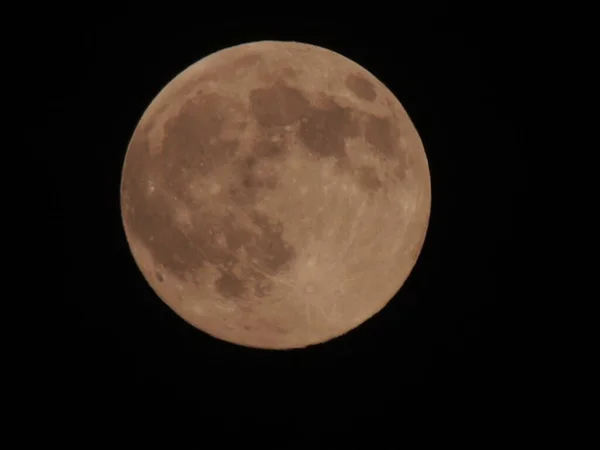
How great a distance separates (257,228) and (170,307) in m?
1.34

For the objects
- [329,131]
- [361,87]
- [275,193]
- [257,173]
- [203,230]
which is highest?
[361,87]

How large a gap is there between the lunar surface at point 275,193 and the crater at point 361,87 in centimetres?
1

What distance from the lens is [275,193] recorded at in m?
4.19

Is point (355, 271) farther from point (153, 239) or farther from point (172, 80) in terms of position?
point (172, 80)

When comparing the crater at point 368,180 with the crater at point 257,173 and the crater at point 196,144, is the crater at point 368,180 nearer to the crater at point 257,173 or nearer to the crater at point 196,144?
the crater at point 257,173

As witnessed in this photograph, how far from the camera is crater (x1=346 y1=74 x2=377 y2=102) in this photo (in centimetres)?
460

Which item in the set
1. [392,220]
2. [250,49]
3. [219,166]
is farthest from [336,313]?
[250,49]

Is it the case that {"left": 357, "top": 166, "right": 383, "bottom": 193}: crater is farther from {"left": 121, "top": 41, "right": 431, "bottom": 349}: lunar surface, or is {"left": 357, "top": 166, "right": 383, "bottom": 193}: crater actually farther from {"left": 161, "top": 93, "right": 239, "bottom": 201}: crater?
{"left": 161, "top": 93, "right": 239, "bottom": 201}: crater

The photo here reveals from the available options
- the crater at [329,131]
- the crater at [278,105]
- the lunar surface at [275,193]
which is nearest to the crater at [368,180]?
the lunar surface at [275,193]

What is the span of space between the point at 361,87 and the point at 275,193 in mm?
1080

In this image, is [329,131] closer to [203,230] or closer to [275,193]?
[275,193]

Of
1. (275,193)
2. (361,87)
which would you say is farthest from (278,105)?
(361,87)

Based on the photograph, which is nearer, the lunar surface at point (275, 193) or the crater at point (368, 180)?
the lunar surface at point (275, 193)

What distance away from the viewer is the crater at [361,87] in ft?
15.1
